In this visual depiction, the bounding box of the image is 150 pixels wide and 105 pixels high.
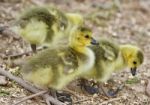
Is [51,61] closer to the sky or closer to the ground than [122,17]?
closer to the sky

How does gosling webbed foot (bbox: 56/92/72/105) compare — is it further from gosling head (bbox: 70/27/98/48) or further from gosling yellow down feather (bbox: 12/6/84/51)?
gosling yellow down feather (bbox: 12/6/84/51)

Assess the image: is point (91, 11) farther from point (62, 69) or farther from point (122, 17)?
point (62, 69)

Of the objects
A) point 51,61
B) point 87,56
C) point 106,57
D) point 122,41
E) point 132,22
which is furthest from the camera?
point 132,22

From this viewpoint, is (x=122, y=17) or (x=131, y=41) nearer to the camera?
(x=131, y=41)

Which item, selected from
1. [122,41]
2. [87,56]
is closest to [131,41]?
[122,41]

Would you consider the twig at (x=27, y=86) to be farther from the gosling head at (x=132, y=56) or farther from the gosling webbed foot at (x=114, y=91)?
the gosling head at (x=132, y=56)

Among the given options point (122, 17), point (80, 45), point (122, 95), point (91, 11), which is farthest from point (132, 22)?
point (80, 45)

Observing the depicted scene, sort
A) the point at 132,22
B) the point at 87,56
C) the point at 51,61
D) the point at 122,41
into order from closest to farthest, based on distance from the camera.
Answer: the point at 51,61 → the point at 87,56 → the point at 122,41 → the point at 132,22
